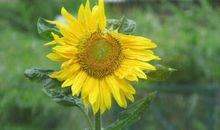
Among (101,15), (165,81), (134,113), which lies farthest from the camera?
(165,81)

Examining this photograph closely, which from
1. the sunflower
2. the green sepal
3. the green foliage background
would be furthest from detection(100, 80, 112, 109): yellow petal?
the green foliage background

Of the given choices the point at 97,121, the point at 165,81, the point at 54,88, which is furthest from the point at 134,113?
the point at 165,81

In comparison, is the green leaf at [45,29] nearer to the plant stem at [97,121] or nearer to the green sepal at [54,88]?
the green sepal at [54,88]

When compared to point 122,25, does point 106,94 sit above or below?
below

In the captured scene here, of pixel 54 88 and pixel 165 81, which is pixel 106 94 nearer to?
pixel 54 88

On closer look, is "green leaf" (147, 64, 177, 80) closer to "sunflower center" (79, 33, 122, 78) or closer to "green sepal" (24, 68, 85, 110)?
"sunflower center" (79, 33, 122, 78)

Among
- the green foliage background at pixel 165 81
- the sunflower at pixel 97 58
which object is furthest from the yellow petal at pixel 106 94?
the green foliage background at pixel 165 81
